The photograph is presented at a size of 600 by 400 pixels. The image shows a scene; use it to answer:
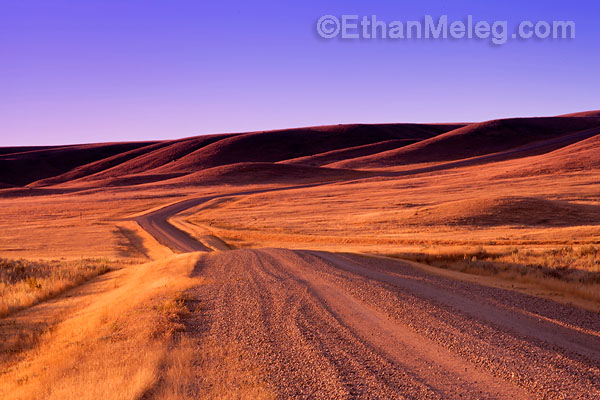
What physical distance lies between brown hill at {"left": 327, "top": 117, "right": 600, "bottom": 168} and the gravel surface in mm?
107001

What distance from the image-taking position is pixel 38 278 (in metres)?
19.0

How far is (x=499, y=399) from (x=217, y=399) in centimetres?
336

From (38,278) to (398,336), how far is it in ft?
51.8

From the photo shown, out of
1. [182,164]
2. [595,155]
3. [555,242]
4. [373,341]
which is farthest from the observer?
[182,164]

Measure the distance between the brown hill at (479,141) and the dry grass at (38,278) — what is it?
98.7 metres

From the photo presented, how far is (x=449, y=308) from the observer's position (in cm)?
1024

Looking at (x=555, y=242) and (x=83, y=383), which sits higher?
(x=83, y=383)

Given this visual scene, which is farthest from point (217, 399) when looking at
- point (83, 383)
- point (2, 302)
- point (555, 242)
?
point (555, 242)

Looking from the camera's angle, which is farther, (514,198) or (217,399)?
(514,198)

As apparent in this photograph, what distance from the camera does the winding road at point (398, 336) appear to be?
632 cm

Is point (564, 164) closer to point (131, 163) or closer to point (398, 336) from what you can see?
point (398, 336)

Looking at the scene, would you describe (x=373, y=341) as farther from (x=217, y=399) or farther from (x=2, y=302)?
(x=2, y=302)

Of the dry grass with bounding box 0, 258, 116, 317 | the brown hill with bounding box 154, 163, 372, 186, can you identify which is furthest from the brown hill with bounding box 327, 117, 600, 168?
the dry grass with bounding box 0, 258, 116, 317

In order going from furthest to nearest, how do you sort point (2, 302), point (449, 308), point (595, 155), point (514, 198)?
point (595, 155) < point (514, 198) < point (2, 302) < point (449, 308)
